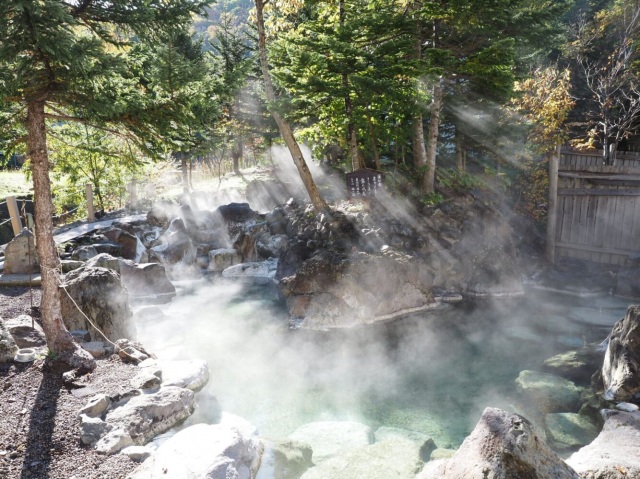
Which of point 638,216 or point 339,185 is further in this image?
point 339,185

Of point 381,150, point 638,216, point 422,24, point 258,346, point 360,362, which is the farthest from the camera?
point 381,150

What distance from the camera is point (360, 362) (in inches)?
393

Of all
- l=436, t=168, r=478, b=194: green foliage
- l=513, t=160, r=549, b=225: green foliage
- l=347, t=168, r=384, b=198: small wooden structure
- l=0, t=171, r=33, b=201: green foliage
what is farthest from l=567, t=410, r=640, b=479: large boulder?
l=0, t=171, r=33, b=201: green foliage

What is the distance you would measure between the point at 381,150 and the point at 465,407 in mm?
11359

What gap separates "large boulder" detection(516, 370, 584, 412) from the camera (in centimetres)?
777

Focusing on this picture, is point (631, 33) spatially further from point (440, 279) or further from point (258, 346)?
point (258, 346)

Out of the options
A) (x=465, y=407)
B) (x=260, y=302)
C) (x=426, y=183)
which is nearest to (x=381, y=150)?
(x=426, y=183)

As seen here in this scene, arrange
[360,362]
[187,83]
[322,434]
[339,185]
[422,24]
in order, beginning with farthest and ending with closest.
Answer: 1. [339,185]
2. [422,24]
3. [360,362]
4. [322,434]
5. [187,83]

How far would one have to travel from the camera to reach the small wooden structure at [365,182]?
45.7 ft

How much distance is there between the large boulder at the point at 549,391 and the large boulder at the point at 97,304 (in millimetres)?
8687

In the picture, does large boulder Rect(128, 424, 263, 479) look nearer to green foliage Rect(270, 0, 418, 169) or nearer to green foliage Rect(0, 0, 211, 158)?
green foliage Rect(0, 0, 211, 158)

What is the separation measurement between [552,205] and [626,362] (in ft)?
24.8

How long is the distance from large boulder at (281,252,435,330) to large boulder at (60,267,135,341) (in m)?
4.86

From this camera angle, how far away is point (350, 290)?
1195 cm
